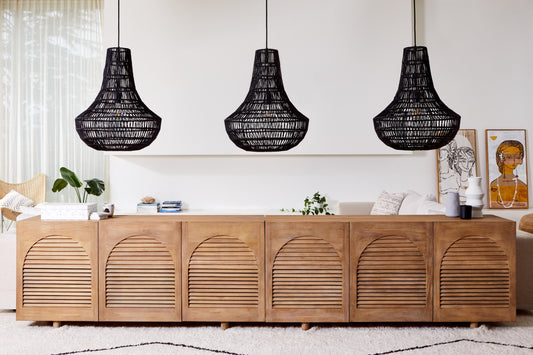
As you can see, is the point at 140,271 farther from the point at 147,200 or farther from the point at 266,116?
the point at 147,200

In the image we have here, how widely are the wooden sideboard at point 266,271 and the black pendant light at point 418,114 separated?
589mm

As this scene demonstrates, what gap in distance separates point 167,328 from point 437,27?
474 centimetres

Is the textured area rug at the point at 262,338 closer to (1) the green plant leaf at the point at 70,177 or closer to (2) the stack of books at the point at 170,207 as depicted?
(2) the stack of books at the point at 170,207

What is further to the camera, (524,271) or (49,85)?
(49,85)

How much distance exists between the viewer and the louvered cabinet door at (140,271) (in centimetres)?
358

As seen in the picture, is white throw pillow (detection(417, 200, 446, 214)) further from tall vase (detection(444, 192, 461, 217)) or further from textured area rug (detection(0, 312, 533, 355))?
textured area rug (detection(0, 312, 533, 355))

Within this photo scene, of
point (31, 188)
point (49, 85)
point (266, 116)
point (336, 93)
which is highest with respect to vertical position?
point (49, 85)

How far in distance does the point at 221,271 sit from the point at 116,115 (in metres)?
1.27

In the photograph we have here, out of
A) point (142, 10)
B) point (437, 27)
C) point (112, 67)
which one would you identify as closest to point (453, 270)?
point (112, 67)

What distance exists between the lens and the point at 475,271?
3.56 m

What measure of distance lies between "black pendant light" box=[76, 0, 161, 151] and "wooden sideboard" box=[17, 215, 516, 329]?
0.58m

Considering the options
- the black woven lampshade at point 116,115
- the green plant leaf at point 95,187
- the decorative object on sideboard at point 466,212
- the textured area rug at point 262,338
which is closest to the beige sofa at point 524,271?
the textured area rug at point 262,338

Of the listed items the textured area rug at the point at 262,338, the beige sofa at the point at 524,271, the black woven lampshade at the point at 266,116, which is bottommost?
the textured area rug at the point at 262,338

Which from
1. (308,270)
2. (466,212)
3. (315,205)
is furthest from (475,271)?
(315,205)
